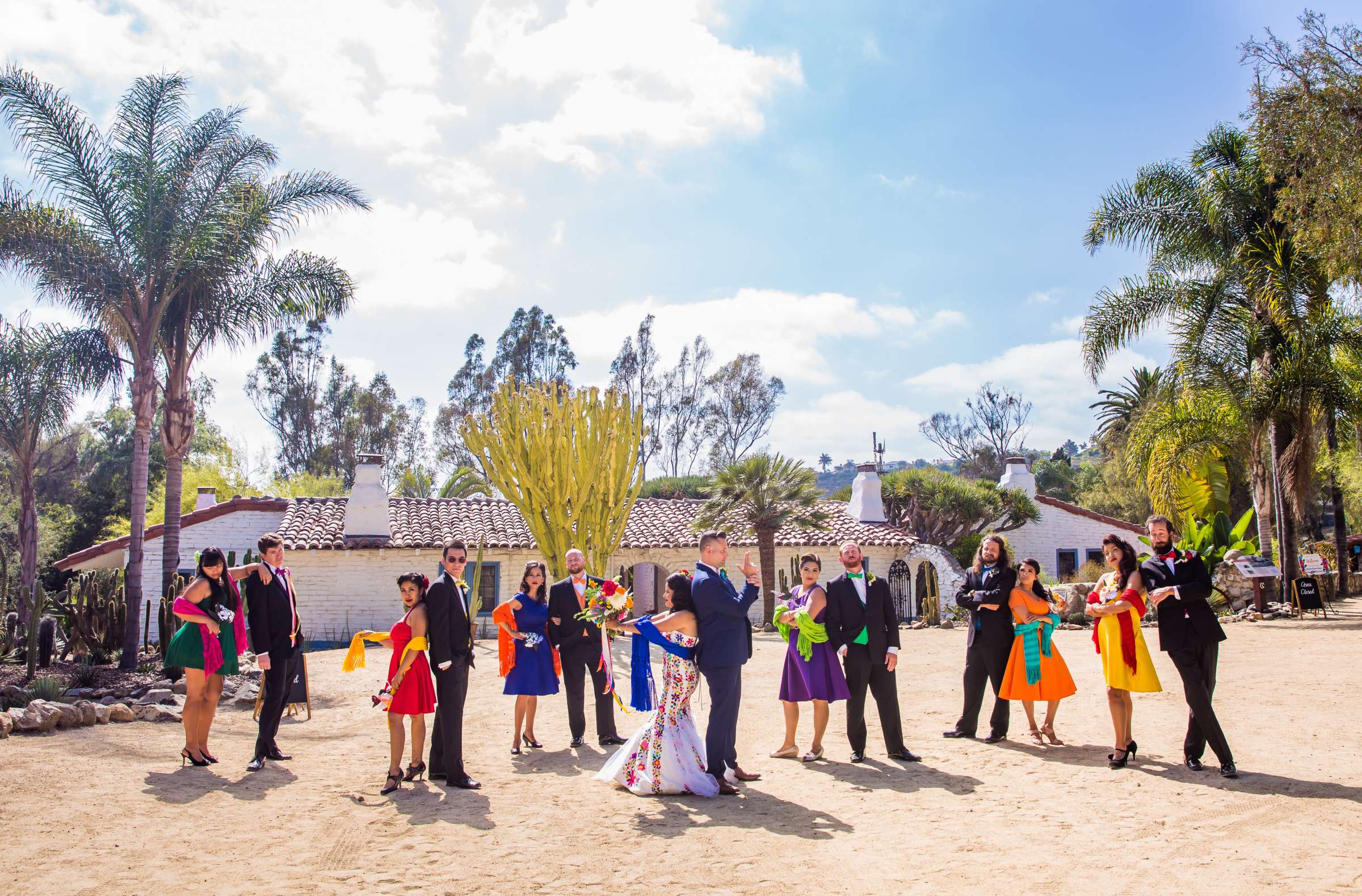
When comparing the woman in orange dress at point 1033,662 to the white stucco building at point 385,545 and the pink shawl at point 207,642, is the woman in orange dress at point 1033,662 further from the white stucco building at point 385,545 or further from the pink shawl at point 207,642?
the white stucco building at point 385,545

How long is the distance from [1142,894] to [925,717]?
5.06 metres

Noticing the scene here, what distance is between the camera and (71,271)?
1387cm

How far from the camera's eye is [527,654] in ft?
26.0

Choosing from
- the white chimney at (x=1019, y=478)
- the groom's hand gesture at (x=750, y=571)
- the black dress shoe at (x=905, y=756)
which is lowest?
the black dress shoe at (x=905, y=756)

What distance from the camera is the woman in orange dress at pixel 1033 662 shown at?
24.7ft

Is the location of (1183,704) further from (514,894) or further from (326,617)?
(326,617)

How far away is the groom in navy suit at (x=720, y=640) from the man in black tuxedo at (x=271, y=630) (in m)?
3.25

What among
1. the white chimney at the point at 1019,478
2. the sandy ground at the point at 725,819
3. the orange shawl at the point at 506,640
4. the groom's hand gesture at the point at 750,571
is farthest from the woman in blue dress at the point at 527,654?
the white chimney at the point at 1019,478

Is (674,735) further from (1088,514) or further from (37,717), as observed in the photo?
(1088,514)

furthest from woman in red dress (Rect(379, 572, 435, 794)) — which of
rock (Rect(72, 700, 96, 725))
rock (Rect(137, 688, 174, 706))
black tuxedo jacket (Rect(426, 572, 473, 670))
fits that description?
rock (Rect(137, 688, 174, 706))

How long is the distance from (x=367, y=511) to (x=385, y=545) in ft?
3.47

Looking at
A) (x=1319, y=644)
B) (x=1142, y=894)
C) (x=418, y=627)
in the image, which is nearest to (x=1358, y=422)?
(x=1319, y=644)

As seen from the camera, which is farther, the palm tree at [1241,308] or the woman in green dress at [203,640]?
the palm tree at [1241,308]

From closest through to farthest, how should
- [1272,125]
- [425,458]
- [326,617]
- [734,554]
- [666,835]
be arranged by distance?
1. [666,835]
2. [1272,125]
3. [326,617]
4. [734,554]
5. [425,458]
